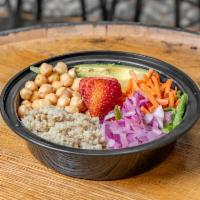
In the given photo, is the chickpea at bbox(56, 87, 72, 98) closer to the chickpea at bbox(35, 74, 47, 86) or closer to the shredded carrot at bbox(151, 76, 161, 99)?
the chickpea at bbox(35, 74, 47, 86)

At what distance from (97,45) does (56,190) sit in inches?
28.9

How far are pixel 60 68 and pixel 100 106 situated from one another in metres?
0.22

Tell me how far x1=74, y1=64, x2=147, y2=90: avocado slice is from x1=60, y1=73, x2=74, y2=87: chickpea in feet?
0.16

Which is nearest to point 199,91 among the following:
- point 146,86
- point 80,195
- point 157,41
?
point 146,86

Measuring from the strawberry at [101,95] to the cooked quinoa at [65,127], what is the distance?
35 mm

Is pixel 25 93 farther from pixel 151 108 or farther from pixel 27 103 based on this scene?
pixel 151 108

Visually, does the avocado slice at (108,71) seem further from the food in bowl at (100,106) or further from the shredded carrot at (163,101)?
the shredded carrot at (163,101)

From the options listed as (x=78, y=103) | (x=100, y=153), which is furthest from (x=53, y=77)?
(x=100, y=153)

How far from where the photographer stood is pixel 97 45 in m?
1.72

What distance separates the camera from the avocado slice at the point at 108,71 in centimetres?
137

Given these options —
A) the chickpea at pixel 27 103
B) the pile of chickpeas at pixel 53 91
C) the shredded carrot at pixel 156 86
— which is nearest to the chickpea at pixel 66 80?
the pile of chickpeas at pixel 53 91

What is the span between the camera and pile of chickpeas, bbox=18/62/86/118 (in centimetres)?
125

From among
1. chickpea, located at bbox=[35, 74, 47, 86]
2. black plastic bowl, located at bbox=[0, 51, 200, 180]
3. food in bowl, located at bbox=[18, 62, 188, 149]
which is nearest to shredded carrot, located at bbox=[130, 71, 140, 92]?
food in bowl, located at bbox=[18, 62, 188, 149]

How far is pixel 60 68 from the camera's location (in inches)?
53.7
